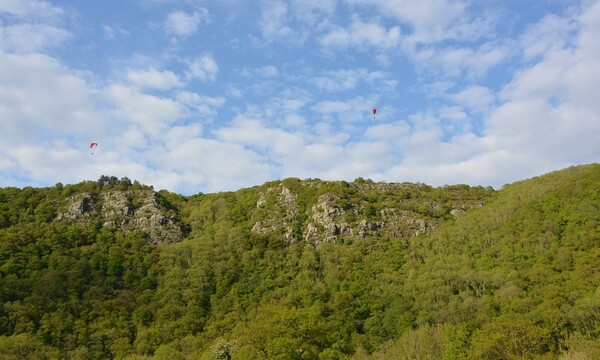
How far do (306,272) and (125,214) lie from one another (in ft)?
234

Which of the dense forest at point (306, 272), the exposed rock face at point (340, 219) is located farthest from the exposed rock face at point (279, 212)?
the dense forest at point (306, 272)

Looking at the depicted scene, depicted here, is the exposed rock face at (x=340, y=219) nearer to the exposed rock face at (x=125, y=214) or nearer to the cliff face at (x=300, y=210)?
the cliff face at (x=300, y=210)

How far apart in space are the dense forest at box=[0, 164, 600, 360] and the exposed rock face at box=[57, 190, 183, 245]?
59 cm

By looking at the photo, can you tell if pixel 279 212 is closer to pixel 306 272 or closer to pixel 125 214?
pixel 306 272

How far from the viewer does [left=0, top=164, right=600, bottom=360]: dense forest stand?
75.2 metres

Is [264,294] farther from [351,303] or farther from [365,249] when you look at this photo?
[365,249]

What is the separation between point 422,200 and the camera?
553 ft

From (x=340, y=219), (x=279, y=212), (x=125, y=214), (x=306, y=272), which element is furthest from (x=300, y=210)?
(x=125, y=214)

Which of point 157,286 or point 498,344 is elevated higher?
point 157,286

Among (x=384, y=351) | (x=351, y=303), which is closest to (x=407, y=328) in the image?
(x=384, y=351)

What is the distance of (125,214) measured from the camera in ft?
527

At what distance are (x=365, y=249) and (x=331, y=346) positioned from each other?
75.5 metres

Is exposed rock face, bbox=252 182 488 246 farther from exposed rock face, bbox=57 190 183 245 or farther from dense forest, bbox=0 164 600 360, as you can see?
exposed rock face, bbox=57 190 183 245

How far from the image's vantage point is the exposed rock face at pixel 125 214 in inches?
6068
